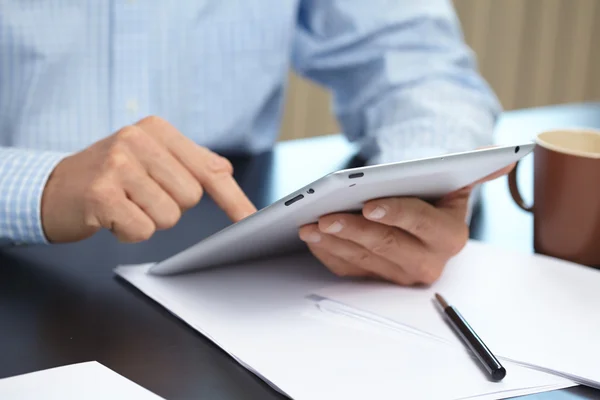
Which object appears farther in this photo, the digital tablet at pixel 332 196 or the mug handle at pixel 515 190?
the mug handle at pixel 515 190

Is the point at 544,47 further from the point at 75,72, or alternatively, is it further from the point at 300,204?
the point at 300,204

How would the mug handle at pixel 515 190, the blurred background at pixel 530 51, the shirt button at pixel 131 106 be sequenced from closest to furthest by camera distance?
the mug handle at pixel 515 190 → the shirt button at pixel 131 106 → the blurred background at pixel 530 51

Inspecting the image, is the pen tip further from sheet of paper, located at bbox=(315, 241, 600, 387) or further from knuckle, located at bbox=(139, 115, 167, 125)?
knuckle, located at bbox=(139, 115, 167, 125)

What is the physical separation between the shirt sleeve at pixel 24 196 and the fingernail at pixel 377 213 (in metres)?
0.30

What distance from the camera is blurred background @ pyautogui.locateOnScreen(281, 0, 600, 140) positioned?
2385 mm

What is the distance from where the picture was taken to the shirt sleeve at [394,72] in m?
1.00

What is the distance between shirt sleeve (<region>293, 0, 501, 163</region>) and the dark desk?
143mm

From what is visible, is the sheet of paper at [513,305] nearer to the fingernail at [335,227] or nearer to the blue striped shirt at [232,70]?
the fingernail at [335,227]

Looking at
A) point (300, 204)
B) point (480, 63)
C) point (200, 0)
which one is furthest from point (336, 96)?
point (480, 63)

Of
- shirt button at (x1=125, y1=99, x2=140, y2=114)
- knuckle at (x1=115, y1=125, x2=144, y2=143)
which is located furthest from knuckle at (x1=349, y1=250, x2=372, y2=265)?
shirt button at (x1=125, y1=99, x2=140, y2=114)

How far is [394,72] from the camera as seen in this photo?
3.67 feet

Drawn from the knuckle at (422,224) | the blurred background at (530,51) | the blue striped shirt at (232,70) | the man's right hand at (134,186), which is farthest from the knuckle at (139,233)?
the blurred background at (530,51)

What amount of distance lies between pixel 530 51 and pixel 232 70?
1631 millimetres

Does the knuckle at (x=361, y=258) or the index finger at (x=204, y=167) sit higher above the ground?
the index finger at (x=204, y=167)
